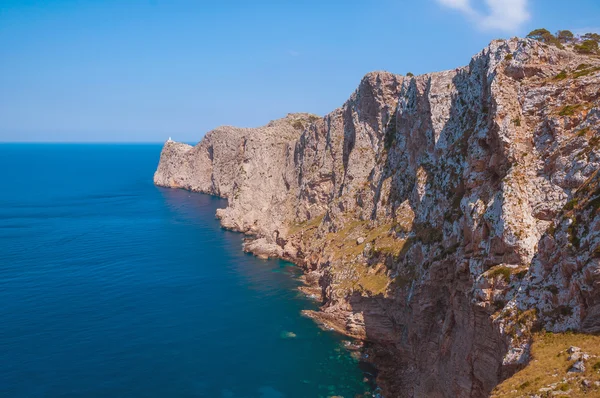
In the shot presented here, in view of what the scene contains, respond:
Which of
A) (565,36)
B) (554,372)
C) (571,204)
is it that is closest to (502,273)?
(571,204)

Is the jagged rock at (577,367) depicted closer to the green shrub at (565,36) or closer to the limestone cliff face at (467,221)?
the limestone cliff face at (467,221)

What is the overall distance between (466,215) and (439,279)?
1053 centimetres

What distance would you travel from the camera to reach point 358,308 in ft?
232

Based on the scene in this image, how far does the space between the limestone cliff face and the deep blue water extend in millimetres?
8821

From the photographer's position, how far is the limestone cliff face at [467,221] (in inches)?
1313

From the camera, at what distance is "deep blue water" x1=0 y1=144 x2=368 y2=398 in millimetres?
57594

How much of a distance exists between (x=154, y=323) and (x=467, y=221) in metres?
54.4

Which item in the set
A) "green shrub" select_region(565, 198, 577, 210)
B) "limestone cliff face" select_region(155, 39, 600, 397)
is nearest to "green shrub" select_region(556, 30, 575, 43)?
"limestone cliff face" select_region(155, 39, 600, 397)

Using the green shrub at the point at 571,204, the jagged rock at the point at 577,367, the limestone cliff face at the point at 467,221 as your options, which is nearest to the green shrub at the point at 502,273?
the limestone cliff face at the point at 467,221

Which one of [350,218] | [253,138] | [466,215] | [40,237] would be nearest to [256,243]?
[350,218]

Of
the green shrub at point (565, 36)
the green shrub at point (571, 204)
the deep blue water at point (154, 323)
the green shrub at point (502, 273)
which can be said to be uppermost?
the green shrub at point (565, 36)

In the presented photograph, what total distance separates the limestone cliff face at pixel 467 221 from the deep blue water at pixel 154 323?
28.9ft

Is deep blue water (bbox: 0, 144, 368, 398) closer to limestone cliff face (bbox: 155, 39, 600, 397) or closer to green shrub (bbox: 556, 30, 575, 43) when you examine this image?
limestone cliff face (bbox: 155, 39, 600, 397)

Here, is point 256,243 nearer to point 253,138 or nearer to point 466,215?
point 253,138
